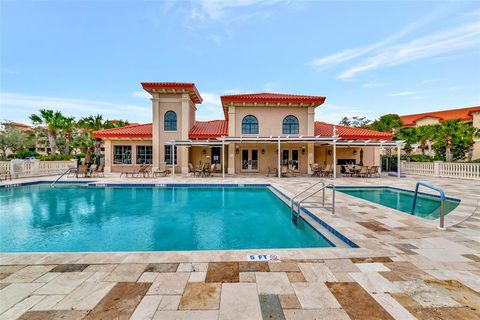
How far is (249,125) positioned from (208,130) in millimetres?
3750

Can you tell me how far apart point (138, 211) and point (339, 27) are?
50.4ft

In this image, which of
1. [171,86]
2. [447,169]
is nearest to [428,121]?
[447,169]

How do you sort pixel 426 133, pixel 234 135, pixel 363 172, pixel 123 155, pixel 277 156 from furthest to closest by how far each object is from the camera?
1. pixel 426 133
2. pixel 123 155
3. pixel 277 156
4. pixel 234 135
5. pixel 363 172

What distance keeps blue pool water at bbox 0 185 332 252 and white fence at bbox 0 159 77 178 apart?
480 cm

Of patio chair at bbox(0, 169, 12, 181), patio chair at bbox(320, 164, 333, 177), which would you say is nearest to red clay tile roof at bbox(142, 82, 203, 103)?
patio chair at bbox(0, 169, 12, 181)

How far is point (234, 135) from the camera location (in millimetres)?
17844

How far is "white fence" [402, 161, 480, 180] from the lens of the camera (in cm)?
1466

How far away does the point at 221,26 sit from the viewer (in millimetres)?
16297

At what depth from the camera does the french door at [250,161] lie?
60.8ft

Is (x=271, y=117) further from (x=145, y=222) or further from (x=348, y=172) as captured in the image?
(x=145, y=222)

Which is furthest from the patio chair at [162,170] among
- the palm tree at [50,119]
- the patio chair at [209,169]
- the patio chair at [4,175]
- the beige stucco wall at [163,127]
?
the palm tree at [50,119]

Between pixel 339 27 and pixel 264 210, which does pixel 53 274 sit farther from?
pixel 339 27

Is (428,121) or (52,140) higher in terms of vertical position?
(428,121)

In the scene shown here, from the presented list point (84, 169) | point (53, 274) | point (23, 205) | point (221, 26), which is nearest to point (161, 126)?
point (84, 169)
